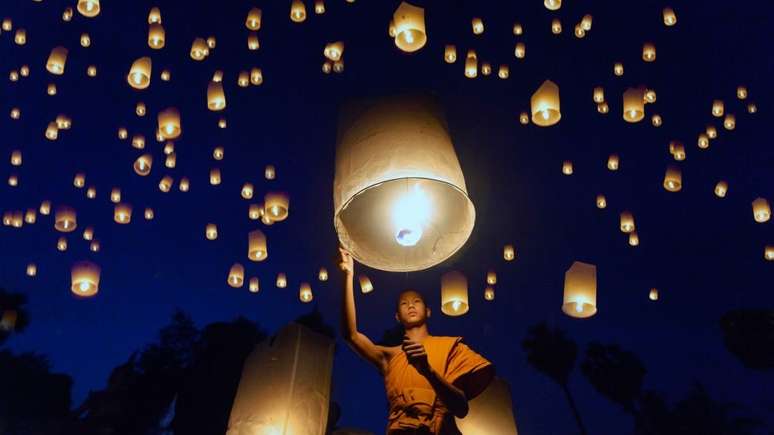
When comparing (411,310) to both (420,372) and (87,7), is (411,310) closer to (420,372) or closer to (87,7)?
(420,372)

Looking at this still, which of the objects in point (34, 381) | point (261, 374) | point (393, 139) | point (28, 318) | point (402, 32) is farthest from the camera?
point (28, 318)

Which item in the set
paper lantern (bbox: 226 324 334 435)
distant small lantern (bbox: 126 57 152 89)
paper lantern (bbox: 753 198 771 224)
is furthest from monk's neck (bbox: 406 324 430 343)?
paper lantern (bbox: 753 198 771 224)

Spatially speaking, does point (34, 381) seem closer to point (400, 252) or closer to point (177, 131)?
point (177, 131)

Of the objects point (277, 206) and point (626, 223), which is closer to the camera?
point (277, 206)

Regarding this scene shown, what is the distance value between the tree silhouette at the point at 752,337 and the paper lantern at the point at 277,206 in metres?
15.3

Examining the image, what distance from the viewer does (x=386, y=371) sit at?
4.01 meters

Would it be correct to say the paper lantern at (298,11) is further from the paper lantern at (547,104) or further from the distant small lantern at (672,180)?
the distant small lantern at (672,180)

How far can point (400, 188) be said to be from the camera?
132 inches

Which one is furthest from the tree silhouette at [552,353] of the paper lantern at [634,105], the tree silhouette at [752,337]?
the paper lantern at [634,105]

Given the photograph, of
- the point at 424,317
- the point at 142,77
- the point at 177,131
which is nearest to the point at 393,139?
the point at 424,317

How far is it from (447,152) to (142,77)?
254 inches

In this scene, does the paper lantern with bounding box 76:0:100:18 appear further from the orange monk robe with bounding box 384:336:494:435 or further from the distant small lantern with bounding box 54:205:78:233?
the orange monk robe with bounding box 384:336:494:435

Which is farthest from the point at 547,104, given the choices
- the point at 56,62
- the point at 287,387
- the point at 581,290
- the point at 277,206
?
the point at 56,62

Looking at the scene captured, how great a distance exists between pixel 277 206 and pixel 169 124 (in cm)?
202
